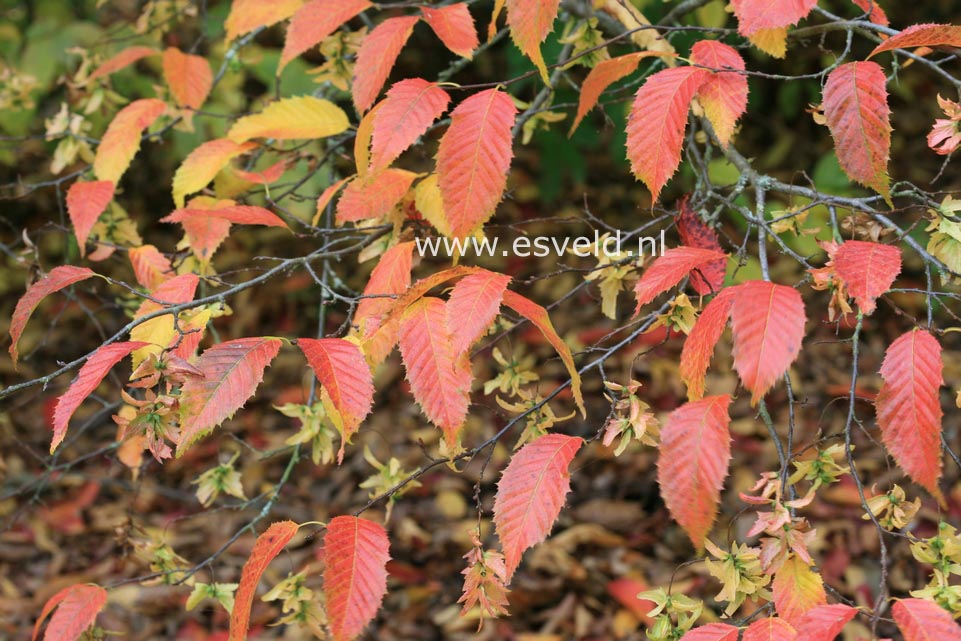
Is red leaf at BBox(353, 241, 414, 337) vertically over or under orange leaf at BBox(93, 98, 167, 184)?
under

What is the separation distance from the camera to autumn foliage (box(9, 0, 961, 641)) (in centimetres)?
Result: 83

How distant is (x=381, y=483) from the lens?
4.05ft

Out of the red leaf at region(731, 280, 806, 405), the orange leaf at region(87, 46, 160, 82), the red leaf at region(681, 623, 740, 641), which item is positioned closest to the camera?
the red leaf at region(731, 280, 806, 405)

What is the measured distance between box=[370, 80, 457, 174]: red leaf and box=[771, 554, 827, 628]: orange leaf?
1.89ft

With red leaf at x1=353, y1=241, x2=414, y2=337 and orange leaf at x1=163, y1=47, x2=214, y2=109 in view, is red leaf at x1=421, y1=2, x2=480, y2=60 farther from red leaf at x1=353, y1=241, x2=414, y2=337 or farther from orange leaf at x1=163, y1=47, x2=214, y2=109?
orange leaf at x1=163, y1=47, x2=214, y2=109

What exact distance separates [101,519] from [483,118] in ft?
6.36

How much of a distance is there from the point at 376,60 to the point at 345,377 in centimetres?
41

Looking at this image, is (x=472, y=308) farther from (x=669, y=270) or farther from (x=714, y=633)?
(x=714, y=633)

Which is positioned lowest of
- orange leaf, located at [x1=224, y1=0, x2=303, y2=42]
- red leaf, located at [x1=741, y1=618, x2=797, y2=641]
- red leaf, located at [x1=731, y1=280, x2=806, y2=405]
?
red leaf, located at [x1=741, y1=618, x2=797, y2=641]

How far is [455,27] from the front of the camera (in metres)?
1.09

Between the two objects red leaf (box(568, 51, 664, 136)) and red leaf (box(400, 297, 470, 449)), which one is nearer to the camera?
red leaf (box(400, 297, 470, 449))

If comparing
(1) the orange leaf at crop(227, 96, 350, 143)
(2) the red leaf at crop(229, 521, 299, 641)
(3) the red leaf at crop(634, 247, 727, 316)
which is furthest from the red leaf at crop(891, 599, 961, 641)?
(1) the orange leaf at crop(227, 96, 350, 143)

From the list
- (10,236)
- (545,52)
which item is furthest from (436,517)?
(10,236)

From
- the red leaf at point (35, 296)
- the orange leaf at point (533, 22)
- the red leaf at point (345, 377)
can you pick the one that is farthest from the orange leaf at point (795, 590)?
the red leaf at point (35, 296)
